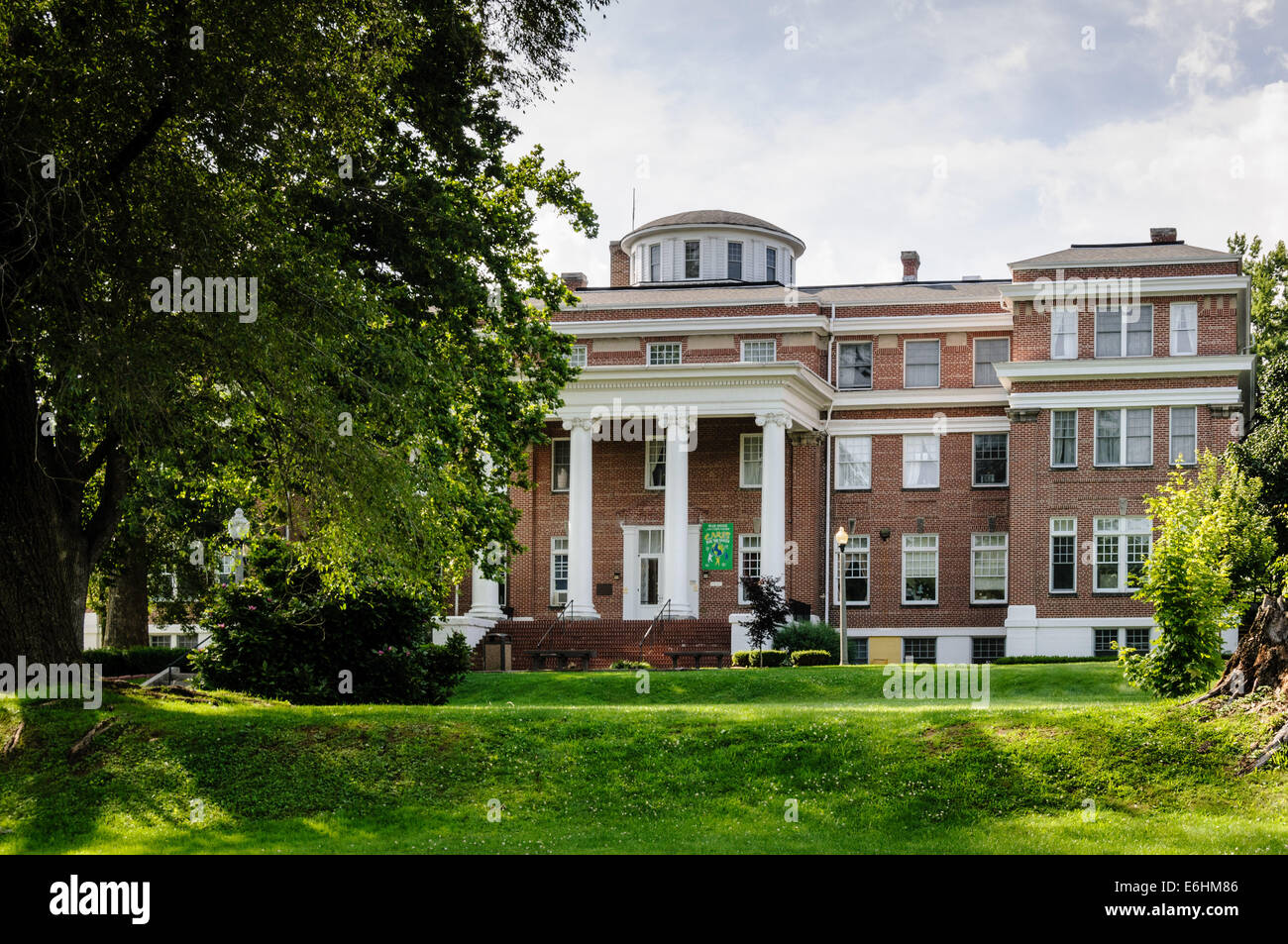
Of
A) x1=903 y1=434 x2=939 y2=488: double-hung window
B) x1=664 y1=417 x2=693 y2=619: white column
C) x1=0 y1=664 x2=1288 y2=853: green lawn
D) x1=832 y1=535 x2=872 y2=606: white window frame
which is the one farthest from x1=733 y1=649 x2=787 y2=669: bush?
x1=0 y1=664 x2=1288 y2=853: green lawn

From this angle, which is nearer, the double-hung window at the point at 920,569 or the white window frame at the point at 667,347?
the double-hung window at the point at 920,569

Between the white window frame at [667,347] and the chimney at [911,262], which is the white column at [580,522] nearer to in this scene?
the white window frame at [667,347]

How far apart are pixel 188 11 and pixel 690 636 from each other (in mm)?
25788

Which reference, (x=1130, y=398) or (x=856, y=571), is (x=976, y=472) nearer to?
(x=856, y=571)

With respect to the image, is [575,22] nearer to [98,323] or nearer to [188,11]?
[188,11]

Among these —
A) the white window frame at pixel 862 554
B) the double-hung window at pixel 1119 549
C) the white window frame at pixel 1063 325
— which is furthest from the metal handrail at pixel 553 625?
the white window frame at pixel 1063 325

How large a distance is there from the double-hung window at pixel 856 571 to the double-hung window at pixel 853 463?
176 centimetres

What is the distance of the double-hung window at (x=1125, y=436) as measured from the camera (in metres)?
41.8

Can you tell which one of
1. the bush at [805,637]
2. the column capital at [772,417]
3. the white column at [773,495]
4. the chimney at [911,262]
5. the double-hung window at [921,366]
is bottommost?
the bush at [805,637]

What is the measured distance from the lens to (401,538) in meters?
15.8

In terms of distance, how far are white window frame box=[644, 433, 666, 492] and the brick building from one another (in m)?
0.10

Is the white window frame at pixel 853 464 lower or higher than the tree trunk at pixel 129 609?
higher

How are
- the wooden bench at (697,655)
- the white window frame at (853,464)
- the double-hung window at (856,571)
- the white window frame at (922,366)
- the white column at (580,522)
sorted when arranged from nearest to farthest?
the wooden bench at (697,655), the white column at (580,522), the double-hung window at (856,571), the white window frame at (853,464), the white window frame at (922,366)

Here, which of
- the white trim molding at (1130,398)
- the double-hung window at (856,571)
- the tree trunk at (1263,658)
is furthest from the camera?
the double-hung window at (856,571)
